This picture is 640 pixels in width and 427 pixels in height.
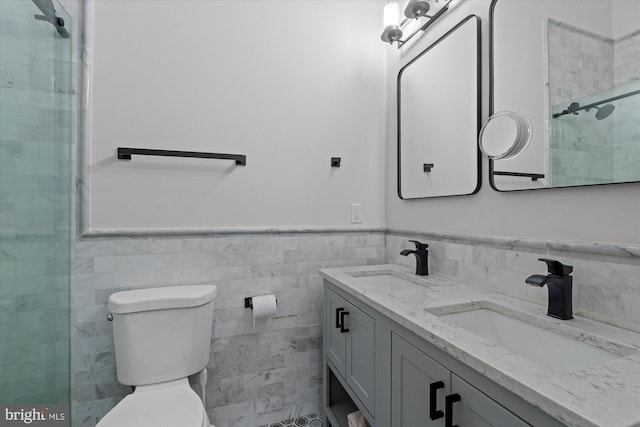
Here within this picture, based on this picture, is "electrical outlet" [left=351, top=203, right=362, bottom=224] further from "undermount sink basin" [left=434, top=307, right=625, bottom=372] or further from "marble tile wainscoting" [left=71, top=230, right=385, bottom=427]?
"undermount sink basin" [left=434, top=307, right=625, bottom=372]

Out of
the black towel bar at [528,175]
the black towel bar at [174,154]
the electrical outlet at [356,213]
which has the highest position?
the black towel bar at [174,154]

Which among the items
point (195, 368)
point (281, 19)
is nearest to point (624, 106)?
point (281, 19)

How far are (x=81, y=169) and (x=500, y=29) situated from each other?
184 cm

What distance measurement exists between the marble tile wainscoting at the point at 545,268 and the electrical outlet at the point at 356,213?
17.5 inches

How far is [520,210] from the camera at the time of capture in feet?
3.55

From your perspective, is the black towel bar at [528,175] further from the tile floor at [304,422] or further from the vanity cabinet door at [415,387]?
the tile floor at [304,422]

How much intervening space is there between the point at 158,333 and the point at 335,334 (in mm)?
773

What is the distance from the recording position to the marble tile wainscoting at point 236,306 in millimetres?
1391

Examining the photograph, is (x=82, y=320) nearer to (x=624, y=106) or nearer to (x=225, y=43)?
(x=225, y=43)

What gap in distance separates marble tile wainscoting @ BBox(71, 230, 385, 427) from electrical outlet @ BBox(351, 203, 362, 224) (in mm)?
87

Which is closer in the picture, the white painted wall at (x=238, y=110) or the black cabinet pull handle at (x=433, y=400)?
the black cabinet pull handle at (x=433, y=400)

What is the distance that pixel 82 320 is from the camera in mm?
1384

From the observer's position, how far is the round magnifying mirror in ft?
3.49

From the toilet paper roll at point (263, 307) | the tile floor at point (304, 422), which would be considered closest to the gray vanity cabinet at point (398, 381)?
the tile floor at point (304, 422)
